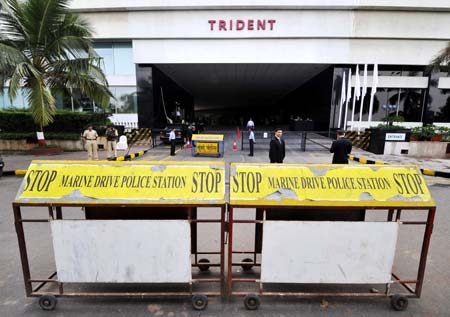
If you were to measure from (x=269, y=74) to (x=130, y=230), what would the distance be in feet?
82.9

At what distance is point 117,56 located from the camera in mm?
20812

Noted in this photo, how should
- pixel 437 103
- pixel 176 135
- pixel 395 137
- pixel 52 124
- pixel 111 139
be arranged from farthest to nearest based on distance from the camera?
1. pixel 437 103
2. pixel 176 135
3. pixel 52 124
4. pixel 395 137
5. pixel 111 139

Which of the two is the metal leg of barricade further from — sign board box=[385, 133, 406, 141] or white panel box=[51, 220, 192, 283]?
sign board box=[385, 133, 406, 141]

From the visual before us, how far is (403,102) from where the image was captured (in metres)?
22.0

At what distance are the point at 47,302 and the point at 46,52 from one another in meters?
12.3

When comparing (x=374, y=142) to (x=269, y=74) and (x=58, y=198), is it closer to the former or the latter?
(x=269, y=74)

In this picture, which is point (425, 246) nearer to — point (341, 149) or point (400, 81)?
point (341, 149)

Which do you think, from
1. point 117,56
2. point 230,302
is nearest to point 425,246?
point 230,302

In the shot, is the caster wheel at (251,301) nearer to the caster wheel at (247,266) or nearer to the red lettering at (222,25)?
the caster wheel at (247,266)

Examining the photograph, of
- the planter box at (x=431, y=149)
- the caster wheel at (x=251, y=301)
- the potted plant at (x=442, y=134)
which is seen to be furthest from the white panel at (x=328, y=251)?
the potted plant at (x=442, y=134)

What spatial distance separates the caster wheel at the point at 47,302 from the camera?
8.82ft

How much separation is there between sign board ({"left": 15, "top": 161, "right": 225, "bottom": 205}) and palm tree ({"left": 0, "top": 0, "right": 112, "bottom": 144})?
9.67 m

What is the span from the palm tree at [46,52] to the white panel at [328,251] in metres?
11.5

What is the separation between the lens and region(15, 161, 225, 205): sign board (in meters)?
2.57
